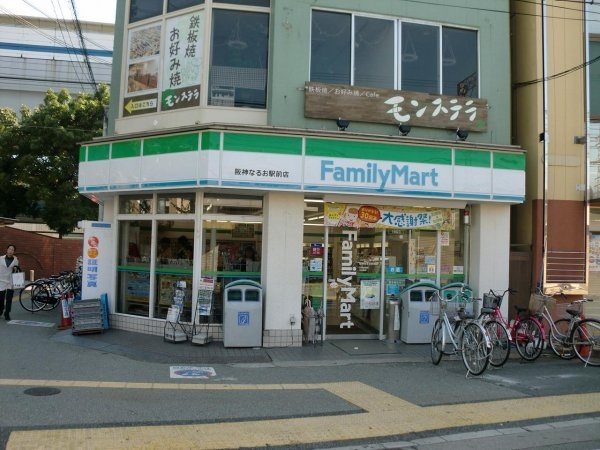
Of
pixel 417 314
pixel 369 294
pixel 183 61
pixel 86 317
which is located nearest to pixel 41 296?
pixel 86 317

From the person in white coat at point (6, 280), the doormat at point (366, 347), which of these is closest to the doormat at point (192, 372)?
the doormat at point (366, 347)

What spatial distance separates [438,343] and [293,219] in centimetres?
338

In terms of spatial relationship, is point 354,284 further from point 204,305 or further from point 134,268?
point 134,268

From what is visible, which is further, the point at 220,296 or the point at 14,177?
the point at 14,177

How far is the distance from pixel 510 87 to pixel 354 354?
672cm

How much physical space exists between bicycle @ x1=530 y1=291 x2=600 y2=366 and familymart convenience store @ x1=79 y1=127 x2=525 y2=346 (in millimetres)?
1432

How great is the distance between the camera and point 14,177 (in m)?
23.8

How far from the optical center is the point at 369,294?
10984 millimetres

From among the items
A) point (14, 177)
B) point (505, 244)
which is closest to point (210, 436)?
point (505, 244)

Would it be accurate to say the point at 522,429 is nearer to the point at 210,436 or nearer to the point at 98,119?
the point at 210,436

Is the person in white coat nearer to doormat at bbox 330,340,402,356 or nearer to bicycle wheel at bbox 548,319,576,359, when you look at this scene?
doormat at bbox 330,340,402,356

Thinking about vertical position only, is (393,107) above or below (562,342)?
above

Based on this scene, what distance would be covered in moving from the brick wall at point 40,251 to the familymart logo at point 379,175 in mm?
18185

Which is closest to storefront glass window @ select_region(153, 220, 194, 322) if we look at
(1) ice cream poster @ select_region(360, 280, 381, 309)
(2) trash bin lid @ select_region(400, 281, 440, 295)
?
(1) ice cream poster @ select_region(360, 280, 381, 309)
